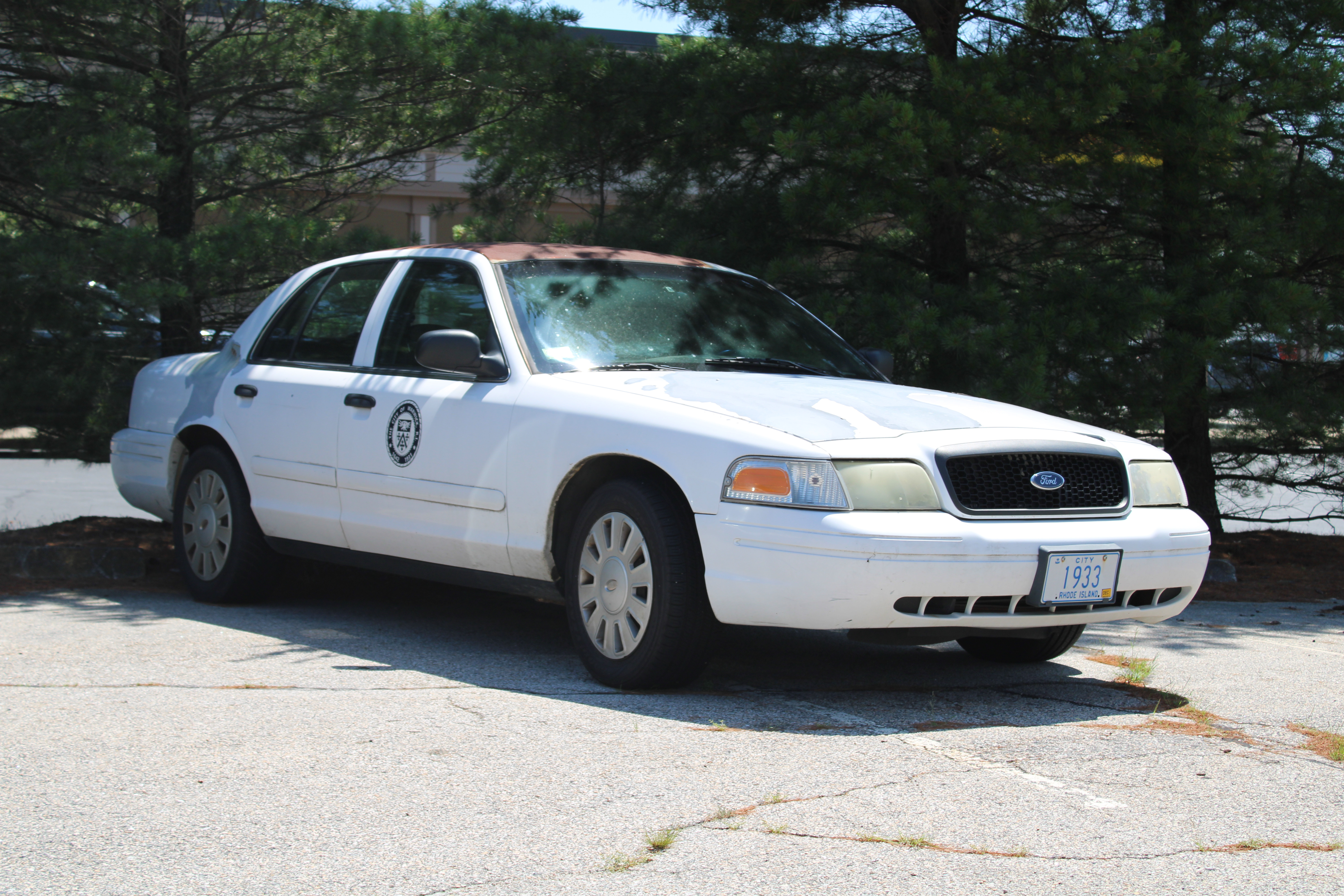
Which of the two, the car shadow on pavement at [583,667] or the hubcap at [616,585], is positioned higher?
the hubcap at [616,585]

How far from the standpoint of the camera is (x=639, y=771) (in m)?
3.79

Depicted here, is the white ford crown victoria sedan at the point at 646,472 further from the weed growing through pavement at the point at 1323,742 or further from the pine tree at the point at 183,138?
the pine tree at the point at 183,138

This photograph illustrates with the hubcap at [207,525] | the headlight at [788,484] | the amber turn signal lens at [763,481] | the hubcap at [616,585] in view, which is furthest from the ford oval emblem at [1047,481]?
the hubcap at [207,525]

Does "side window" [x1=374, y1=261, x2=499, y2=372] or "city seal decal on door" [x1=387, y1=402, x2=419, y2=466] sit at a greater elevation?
"side window" [x1=374, y1=261, x2=499, y2=372]

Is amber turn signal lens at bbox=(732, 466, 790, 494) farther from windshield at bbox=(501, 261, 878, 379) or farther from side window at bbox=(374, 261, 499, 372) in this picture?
side window at bbox=(374, 261, 499, 372)

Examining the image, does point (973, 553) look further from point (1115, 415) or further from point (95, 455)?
point (95, 455)

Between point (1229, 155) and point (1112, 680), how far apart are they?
14.6 feet

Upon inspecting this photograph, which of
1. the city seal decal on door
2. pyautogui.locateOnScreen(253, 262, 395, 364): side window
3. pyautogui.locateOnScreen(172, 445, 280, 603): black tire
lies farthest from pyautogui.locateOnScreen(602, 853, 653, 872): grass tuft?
pyautogui.locateOnScreen(172, 445, 280, 603): black tire

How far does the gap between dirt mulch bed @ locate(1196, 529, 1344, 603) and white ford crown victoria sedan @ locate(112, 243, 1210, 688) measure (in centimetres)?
324

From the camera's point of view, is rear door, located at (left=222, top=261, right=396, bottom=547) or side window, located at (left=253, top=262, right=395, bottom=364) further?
side window, located at (left=253, top=262, right=395, bottom=364)

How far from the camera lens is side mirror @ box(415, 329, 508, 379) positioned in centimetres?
536

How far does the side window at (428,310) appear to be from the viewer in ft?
19.2

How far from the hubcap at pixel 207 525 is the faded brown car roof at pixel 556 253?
4.94 feet

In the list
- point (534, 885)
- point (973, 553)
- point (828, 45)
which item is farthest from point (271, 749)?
point (828, 45)
